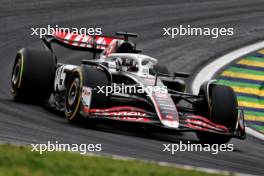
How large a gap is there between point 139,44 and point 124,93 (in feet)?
26.6

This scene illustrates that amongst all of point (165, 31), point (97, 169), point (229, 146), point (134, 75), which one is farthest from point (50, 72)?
point (165, 31)

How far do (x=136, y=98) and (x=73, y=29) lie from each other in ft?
29.1

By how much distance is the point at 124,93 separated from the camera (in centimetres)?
1332

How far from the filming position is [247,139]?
1427 cm

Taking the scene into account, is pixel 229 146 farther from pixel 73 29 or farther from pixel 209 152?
pixel 73 29

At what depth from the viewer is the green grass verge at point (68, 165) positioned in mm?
8148

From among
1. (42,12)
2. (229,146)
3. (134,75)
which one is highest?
(42,12)
